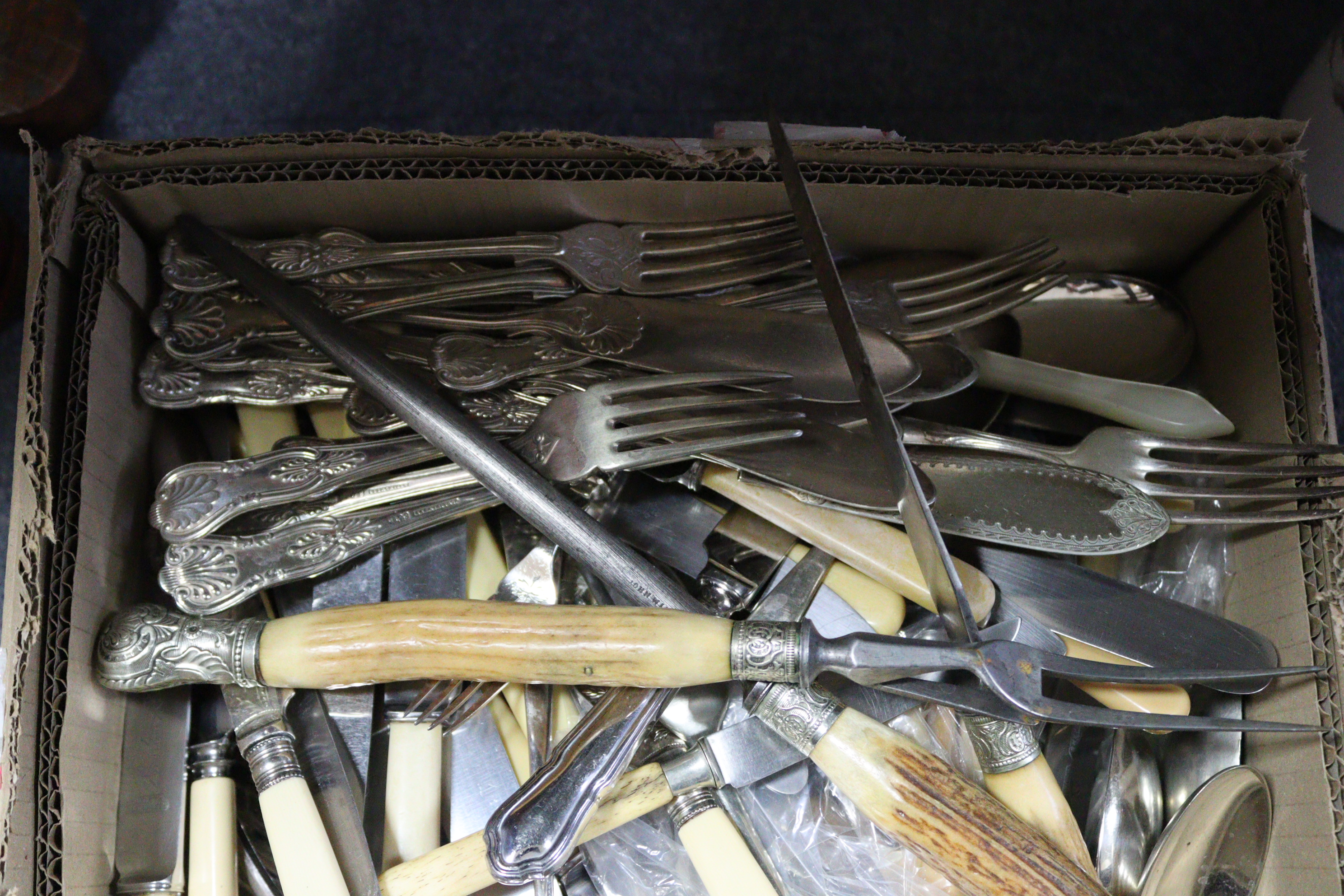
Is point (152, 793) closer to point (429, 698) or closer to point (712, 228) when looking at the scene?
point (429, 698)

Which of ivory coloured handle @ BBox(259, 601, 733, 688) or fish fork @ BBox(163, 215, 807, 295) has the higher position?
fish fork @ BBox(163, 215, 807, 295)

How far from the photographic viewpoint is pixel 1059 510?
0.76 metres

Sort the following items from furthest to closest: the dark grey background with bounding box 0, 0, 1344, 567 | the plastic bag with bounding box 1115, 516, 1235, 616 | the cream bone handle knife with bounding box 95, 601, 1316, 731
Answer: the dark grey background with bounding box 0, 0, 1344, 567 → the plastic bag with bounding box 1115, 516, 1235, 616 → the cream bone handle knife with bounding box 95, 601, 1316, 731

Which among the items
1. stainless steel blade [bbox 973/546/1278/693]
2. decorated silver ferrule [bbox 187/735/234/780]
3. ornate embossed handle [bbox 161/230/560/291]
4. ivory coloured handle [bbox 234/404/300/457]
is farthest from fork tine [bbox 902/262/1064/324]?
decorated silver ferrule [bbox 187/735/234/780]

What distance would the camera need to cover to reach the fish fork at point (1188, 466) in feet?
2.47

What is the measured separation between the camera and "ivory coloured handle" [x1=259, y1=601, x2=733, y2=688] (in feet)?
2.15

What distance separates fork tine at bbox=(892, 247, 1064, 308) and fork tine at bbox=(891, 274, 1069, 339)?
0.06 feet

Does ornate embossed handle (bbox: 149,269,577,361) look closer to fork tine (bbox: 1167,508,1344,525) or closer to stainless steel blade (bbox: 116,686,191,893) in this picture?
stainless steel blade (bbox: 116,686,191,893)

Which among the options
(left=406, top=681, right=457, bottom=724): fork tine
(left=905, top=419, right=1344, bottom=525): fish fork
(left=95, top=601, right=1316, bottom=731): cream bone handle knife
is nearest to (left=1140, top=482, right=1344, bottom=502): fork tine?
(left=905, top=419, right=1344, bottom=525): fish fork

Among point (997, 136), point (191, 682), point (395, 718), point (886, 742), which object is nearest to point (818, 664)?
point (886, 742)

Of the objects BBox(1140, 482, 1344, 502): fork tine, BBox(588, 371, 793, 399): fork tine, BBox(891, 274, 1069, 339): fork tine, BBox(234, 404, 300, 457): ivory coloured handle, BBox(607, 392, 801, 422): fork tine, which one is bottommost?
BBox(1140, 482, 1344, 502): fork tine

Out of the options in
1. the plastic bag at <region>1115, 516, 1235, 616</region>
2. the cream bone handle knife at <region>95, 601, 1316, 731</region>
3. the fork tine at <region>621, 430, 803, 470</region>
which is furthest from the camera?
the plastic bag at <region>1115, 516, 1235, 616</region>

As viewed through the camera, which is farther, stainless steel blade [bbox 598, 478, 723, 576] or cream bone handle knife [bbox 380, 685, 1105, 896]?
stainless steel blade [bbox 598, 478, 723, 576]

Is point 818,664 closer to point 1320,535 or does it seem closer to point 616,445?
point 616,445
